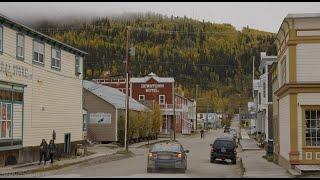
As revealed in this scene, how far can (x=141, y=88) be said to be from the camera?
338 ft

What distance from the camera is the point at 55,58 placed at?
3831cm

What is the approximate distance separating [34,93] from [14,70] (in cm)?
317

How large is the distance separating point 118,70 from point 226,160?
72.6 m

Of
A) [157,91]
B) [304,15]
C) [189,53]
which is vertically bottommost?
[304,15]

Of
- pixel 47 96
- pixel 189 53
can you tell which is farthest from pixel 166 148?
pixel 189 53

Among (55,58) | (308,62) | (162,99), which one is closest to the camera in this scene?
(308,62)

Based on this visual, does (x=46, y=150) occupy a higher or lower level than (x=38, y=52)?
lower

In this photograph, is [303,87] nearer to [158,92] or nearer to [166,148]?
[166,148]

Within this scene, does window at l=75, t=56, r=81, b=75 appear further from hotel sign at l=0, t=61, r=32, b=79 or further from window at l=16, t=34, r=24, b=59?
window at l=16, t=34, r=24, b=59

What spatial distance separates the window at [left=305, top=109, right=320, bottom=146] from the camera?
25344 mm

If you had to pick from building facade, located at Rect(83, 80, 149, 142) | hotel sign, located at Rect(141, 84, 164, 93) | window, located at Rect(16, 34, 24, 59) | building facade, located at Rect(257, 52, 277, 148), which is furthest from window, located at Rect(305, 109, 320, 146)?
hotel sign, located at Rect(141, 84, 164, 93)

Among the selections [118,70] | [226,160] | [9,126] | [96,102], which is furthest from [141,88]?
[9,126]

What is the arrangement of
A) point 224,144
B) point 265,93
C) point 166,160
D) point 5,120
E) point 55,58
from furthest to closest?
point 265,93 → point 55,58 → point 224,144 → point 5,120 → point 166,160

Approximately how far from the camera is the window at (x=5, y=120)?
29391 mm
